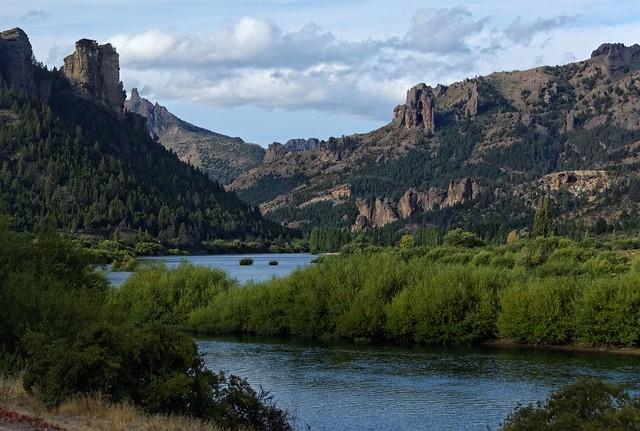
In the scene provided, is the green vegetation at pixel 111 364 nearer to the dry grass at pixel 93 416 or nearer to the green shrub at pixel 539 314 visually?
the dry grass at pixel 93 416

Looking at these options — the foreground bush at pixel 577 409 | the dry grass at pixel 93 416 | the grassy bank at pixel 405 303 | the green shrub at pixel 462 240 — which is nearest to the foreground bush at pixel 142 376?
the dry grass at pixel 93 416

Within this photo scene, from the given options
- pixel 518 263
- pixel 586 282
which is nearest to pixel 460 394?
pixel 586 282

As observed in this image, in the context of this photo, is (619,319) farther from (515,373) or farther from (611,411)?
(611,411)

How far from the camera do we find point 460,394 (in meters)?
47.1

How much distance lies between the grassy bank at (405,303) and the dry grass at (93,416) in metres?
36.9

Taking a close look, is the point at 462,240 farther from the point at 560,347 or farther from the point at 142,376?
the point at 142,376

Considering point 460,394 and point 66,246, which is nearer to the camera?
point 460,394

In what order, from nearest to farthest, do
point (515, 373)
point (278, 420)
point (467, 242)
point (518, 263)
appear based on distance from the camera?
point (278, 420) → point (515, 373) → point (518, 263) → point (467, 242)

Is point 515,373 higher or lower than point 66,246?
lower

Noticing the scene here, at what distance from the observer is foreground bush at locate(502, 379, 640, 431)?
73.2ft

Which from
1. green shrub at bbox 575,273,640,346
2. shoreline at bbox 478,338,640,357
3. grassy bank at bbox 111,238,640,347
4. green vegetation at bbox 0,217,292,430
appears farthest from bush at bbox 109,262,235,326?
green vegetation at bbox 0,217,292,430

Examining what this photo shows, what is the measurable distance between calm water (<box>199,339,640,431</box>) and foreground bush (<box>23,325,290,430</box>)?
906 centimetres

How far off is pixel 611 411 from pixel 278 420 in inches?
493

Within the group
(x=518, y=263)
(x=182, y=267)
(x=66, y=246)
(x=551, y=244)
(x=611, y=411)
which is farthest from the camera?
(x=551, y=244)
